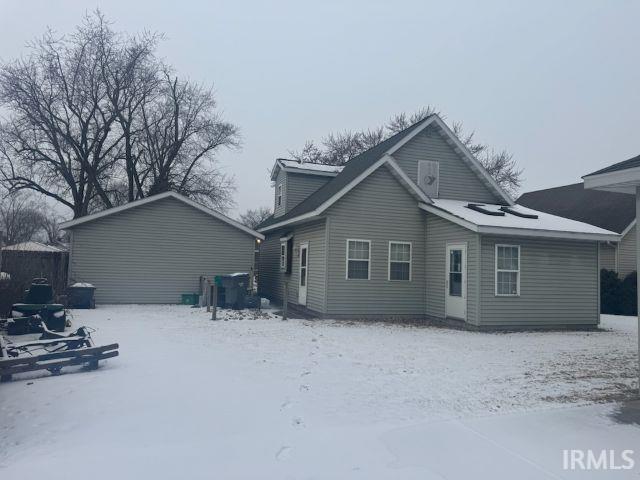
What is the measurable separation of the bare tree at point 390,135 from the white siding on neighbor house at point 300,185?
13226 mm

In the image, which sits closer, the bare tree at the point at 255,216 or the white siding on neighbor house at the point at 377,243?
the white siding on neighbor house at the point at 377,243

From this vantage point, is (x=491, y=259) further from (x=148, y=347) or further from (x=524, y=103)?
(x=524, y=103)

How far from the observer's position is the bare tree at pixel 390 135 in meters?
34.5

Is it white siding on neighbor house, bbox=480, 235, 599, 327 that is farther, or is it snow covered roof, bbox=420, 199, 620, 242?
white siding on neighbor house, bbox=480, 235, 599, 327

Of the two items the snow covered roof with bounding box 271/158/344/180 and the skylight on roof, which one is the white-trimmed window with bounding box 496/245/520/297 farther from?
the snow covered roof with bounding box 271/158/344/180

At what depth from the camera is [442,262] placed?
559 inches

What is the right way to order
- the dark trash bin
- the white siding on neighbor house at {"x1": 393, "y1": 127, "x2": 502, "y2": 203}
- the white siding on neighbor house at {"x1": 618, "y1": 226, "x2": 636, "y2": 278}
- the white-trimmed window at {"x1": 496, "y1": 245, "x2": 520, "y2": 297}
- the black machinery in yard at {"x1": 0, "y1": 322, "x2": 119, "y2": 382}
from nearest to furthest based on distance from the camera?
the black machinery in yard at {"x1": 0, "y1": 322, "x2": 119, "y2": 382}
the white-trimmed window at {"x1": 496, "y1": 245, "x2": 520, "y2": 297}
the dark trash bin
the white siding on neighbor house at {"x1": 393, "y1": 127, "x2": 502, "y2": 203}
the white siding on neighbor house at {"x1": 618, "y1": 226, "x2": 636, "y2": 278}

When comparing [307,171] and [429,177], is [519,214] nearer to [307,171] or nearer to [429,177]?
[429,177]

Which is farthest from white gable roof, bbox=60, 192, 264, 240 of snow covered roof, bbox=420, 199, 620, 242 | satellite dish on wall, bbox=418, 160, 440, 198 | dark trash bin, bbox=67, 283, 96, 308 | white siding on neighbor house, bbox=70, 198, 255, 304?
snow covered roof, bbox=420, 199, 620, 242

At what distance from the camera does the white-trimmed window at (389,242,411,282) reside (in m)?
14.9

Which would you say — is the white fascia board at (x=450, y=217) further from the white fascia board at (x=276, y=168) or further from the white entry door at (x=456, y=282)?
the white fascia board at (x=276, y=168)

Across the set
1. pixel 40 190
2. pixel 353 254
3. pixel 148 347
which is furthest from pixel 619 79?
pixel 40 190

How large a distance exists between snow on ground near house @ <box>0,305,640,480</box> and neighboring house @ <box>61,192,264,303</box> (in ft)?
27.1

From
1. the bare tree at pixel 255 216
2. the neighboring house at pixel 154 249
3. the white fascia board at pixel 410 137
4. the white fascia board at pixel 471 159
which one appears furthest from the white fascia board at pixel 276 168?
the bare tree at pixel 255 216
